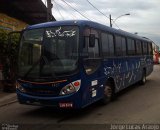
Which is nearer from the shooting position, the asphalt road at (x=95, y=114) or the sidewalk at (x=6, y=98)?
the asphalt road at (x=95, y=114)

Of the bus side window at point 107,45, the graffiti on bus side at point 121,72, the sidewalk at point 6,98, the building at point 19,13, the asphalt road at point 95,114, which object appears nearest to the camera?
the asphalt road at point 95,114

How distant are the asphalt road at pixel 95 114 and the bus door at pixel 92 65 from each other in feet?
1.86

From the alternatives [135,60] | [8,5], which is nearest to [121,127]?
[135,60]

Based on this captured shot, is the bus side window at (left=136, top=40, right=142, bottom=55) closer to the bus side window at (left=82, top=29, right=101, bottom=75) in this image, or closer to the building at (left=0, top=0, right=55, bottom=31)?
the building at (left=0, top=0, right=55, bottom=31)

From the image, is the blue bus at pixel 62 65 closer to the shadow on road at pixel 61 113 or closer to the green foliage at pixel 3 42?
the shadow on road at pixel 61 113

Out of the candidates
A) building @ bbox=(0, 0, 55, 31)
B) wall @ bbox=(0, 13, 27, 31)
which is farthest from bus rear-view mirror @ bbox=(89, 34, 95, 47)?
building @ bbox=(0, 0, 55, 31)

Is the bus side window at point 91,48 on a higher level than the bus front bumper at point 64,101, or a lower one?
higher

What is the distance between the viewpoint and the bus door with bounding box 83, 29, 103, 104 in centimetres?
902

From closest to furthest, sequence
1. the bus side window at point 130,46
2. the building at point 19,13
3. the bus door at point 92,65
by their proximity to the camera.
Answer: the bus door at point 92,65
the bus side window at point 130,46
the building at point 19,13

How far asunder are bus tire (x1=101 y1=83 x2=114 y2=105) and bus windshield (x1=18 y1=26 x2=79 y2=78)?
7.98 ft

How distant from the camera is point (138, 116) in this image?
8859 millimetres

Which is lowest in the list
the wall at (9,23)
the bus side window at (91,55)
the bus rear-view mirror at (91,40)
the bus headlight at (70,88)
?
the bus headlight at (70,88)

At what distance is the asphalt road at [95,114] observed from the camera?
845cm

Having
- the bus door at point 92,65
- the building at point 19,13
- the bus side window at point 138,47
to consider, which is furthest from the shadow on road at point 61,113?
the building at point 19,13
